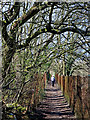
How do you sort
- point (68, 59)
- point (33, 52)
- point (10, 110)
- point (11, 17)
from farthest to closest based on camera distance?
point (68, 59)
point (33, 52)
point (11, 17)
point (10, 110)

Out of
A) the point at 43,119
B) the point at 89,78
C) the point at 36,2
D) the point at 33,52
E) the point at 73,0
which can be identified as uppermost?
the point at 73,0

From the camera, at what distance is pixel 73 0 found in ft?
29.5

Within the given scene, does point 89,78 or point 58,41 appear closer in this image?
point 89,78

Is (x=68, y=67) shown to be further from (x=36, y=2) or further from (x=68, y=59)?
(x=36, y=2)

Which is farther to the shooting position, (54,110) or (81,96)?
(54,110)

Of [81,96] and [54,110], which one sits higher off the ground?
[81,96]

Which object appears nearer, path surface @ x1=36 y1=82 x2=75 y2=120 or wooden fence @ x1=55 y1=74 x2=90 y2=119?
wooden fence @ x1=55 y1=74 x2=90 y2=119

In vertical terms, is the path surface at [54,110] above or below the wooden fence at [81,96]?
below

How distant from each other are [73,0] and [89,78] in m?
4.64

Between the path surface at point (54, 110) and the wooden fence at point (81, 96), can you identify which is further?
the path surface at point (54, 110)

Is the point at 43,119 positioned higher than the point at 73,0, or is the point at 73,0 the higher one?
the point at 73,0

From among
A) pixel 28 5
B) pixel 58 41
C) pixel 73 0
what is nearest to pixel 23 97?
pixel 28 5

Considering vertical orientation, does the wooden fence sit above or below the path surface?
above

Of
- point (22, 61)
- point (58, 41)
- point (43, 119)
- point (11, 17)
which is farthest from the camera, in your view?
point (58, 41)
